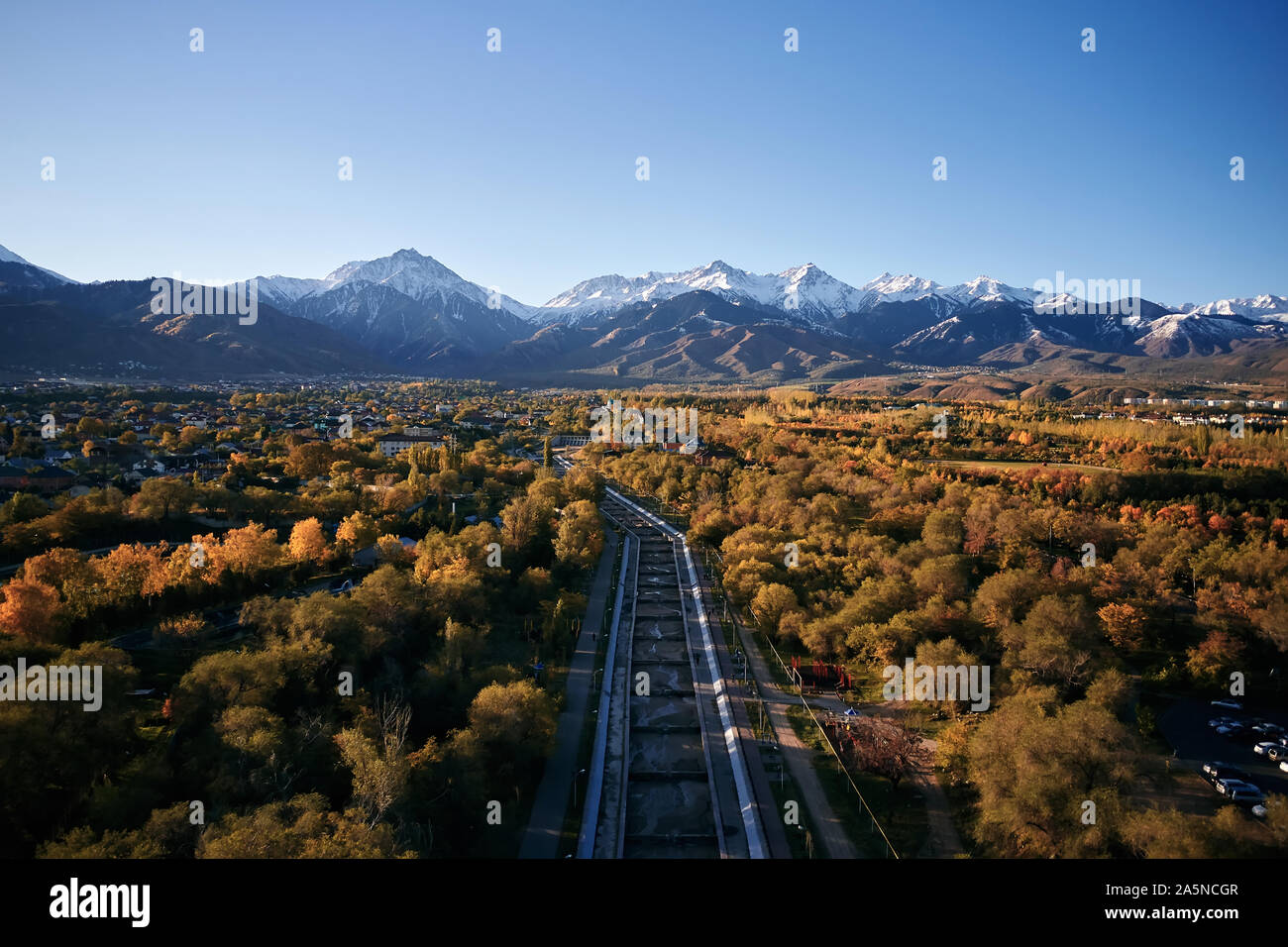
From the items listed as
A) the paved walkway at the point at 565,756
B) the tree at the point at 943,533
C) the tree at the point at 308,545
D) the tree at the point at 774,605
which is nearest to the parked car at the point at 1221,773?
the tree at the point at 774,605

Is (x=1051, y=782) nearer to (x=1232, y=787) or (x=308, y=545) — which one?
(x=1232, y=787)

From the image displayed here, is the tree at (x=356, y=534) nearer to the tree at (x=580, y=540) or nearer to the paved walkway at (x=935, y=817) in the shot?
the tree at (x=580, y=540)

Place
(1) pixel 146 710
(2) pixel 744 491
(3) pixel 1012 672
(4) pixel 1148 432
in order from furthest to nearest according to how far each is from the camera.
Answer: (4) pixel 1148 432
(2) pixel 744 491
(3) pixel 1012 672
(1) pixel 146 710

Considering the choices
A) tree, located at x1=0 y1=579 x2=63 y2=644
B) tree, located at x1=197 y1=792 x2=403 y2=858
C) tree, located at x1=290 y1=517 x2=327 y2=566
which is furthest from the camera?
tree, located at x1=290 y1=517 x2=327 y2=566

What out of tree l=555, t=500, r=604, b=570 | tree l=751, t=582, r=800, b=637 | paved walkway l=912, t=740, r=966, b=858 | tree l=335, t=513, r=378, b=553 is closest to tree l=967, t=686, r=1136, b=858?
paved walkway l=912, t=740, r=966, b=858

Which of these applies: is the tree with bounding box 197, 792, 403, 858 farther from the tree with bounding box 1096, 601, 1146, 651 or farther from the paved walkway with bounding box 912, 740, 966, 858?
the tree with bounding box 1096, 601, 1146, 651
